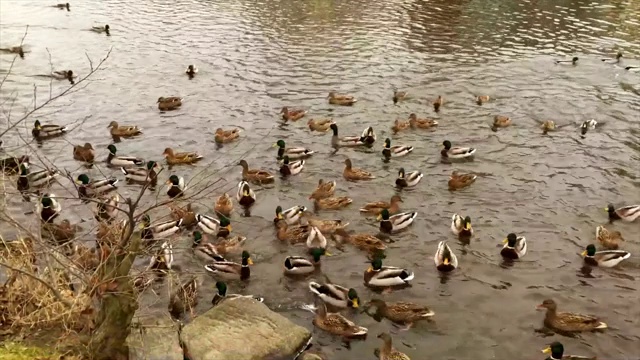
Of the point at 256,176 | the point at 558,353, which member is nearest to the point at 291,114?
the point at 256,176

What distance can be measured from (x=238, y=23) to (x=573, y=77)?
63.5 feet

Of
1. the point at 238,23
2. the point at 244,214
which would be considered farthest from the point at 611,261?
the point at 238,23

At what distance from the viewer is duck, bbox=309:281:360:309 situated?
41.0 ft

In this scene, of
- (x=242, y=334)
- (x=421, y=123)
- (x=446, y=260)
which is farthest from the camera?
(x=421, y=123)

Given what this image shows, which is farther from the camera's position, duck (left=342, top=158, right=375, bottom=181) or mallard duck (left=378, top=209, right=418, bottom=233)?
duck (left=342, top=158, right=375, bottom=181)

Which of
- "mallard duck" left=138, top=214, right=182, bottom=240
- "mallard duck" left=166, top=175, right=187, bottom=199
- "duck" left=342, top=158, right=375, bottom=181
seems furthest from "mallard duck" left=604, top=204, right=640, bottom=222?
"mallard duck" left=166, top=175, right=187, bottom=199

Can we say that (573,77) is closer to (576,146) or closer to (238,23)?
(576,146)

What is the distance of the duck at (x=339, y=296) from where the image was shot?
12.5 metres

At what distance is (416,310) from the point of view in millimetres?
12070

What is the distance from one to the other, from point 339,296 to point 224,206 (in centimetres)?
480

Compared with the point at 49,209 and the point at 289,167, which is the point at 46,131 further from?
the point at 289,167

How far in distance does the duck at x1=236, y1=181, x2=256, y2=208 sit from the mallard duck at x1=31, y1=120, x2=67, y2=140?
784 cm

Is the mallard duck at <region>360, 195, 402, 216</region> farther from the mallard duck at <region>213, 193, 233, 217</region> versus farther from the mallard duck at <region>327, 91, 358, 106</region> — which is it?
the mallard duck at <region>327, 91, 358, 106</region>

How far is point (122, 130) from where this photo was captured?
67.4 feet
